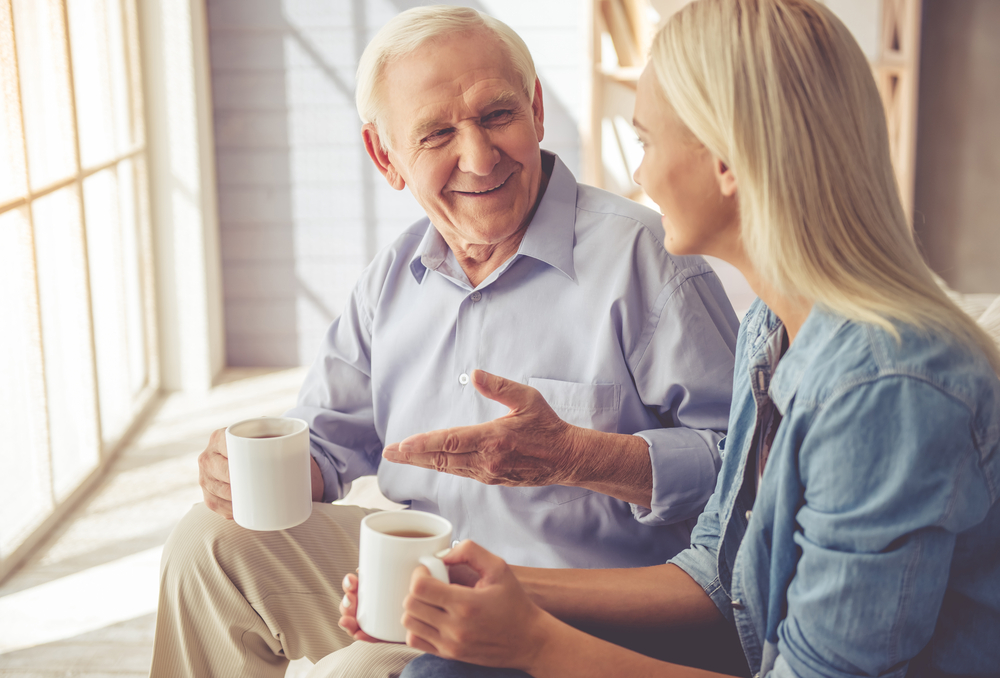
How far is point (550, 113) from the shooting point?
416cm

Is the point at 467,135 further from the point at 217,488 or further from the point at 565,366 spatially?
the point at 217,488

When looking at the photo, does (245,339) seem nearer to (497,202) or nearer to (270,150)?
(270,150)

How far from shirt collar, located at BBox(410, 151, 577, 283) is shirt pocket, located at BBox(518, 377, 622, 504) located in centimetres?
19

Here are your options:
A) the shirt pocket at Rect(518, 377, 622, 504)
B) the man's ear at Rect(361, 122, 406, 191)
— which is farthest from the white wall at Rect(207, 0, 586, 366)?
the shirt pocket at Rect(518, 377, 622, 504)

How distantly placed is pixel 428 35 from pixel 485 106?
146mm

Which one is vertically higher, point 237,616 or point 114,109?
point 114,109

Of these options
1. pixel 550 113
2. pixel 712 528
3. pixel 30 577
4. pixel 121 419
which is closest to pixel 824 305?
pixel 712 528

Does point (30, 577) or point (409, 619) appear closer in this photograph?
point (409, 619)

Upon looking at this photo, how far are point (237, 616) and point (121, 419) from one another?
236 centimetres

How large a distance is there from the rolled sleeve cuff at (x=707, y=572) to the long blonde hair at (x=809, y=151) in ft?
1.41

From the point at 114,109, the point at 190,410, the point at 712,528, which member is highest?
the point at 114,109

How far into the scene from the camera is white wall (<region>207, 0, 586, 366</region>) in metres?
3.99

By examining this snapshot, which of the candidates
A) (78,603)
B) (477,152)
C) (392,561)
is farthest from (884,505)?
(78,603)

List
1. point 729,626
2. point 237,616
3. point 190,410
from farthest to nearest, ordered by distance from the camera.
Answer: point 190,410
point 237,616
point 729,626
